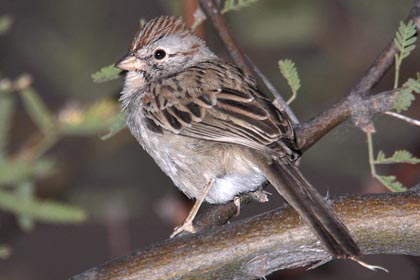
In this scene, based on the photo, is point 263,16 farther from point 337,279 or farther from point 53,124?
point 53,124

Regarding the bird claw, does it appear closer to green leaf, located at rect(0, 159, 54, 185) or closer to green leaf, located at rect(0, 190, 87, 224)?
green leaf, located at rect(0, 190, 87, 224)

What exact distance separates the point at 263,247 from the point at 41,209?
1.59 meters

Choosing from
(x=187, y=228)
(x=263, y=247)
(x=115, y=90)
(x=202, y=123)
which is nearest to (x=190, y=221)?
(x=187, y=228)

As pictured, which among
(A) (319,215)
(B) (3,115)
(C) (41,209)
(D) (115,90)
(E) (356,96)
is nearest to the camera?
(A) (319,215)

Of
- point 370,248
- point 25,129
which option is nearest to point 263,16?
point 25,129

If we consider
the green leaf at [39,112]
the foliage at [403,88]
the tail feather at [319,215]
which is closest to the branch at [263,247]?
the tail feather at [319,215]

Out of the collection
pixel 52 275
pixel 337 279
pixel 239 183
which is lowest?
pixel 337 279

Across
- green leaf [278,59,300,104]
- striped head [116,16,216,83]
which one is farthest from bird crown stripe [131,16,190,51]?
green leaf [278,59,300,104]

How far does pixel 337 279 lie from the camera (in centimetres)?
726

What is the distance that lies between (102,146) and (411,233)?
3.57m

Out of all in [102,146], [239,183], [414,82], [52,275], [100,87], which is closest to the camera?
[414,82]

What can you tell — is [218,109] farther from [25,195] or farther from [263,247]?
[25,195]

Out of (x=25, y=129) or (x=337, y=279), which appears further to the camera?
(x=337, y=279)

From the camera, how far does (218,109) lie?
14.1ft
